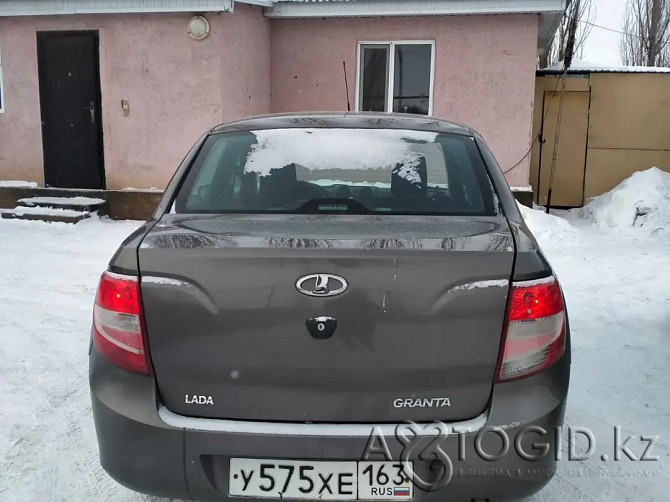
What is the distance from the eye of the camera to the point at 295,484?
1.99 m

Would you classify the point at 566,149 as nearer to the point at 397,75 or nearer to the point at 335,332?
the point at 397,75

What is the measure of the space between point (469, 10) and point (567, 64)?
Result: 264 centimetres

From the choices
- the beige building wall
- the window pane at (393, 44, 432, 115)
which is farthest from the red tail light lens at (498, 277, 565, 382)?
the beige building wall

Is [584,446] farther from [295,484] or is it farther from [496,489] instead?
[295,484]

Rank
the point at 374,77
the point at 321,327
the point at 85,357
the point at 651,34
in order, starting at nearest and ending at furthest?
the point at 321,327 < the point at 85,357 < the point at 374,77 < the point at 651,34

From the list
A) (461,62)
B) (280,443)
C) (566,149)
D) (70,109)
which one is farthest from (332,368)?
(566,149)

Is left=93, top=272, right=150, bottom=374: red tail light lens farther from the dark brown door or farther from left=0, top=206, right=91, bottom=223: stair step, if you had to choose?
the dark brown door

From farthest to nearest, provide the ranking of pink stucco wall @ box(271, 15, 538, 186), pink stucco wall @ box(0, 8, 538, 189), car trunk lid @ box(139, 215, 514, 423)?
pink stucco wall @ box(271, 15, 538, 186), pink stucco wall @ box(0, 8, 538, 189), car trunk lid @ box(139, 215, 514, 423)

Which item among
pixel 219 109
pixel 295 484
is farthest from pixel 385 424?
pixel 219 109

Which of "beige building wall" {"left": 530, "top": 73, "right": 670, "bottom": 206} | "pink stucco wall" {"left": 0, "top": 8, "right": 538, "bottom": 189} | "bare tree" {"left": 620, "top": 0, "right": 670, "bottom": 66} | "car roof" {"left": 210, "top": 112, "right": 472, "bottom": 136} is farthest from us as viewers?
"bare tree" {"left": 620, "top": 0, "right": 670, "bottom": 66}

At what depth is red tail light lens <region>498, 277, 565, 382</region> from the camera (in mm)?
1969

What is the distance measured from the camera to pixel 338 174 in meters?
2.79

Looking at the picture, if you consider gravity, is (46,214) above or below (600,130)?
below

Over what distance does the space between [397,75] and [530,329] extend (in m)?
8.52
